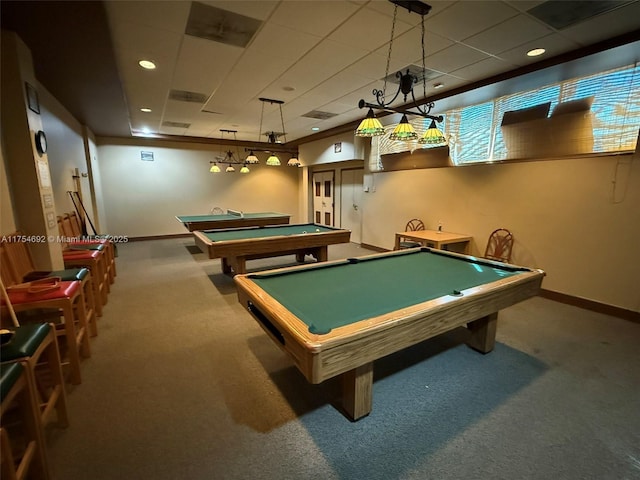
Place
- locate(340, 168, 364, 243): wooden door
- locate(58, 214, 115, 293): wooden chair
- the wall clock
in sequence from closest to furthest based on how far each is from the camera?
the wall clock < locate(58, 214, 115, 293): wooden chair < locate(340, 168, 364, 243): wooden door

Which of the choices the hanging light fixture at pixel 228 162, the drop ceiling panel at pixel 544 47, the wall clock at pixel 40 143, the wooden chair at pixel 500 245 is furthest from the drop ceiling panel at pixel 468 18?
the hanging light fixture at pixel 228 162

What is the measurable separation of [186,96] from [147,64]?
121 centimetres

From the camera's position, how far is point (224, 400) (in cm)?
194

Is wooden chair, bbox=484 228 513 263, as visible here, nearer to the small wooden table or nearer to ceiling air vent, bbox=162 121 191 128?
the small wooden table

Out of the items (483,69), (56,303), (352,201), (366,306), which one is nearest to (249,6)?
(366,306)

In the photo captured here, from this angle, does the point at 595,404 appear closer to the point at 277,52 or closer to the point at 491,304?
the point at 491,304

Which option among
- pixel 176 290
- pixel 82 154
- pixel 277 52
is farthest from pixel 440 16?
pixel 82 154

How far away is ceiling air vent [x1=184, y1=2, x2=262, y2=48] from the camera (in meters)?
2.38

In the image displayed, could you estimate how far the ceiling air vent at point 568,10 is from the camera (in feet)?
7.22

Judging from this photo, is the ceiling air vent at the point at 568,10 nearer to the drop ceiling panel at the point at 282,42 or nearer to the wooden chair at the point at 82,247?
the drop ceiling panel at the point at 282,42

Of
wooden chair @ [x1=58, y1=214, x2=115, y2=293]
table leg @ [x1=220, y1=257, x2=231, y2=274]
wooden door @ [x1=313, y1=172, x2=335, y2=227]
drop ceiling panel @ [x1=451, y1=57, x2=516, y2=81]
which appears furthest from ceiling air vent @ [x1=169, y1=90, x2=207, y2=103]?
wooden door @ [x1=313, y1=172, x2=335, y2=227]

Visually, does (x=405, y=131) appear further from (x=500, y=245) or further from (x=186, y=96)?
(x=186, y=96)

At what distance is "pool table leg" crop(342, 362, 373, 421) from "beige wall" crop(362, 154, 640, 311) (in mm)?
3260

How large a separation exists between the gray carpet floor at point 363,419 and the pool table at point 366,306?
0.29 metres
